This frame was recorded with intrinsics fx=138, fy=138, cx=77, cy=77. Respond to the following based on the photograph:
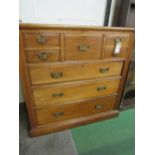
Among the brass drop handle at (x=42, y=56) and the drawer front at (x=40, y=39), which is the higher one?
the drawer front at (x=40, y=39)

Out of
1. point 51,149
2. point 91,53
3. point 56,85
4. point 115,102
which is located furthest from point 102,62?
point 51,149

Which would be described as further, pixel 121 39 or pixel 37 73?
pixel 121 39

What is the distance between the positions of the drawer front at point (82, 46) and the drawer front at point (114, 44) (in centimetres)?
7

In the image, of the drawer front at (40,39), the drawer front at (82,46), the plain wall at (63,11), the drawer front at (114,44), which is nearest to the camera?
the drawer front at (40,39)

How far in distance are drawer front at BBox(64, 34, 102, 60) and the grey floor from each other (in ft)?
2.82

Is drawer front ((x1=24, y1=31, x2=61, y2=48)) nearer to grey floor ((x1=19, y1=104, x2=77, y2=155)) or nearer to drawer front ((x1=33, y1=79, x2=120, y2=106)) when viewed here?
drawer front ((x1=33, y1=79, x2=120, y2=106))

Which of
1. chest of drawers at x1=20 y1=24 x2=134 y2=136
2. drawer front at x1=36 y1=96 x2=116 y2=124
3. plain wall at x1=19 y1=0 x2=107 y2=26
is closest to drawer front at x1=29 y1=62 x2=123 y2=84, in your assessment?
chest of drawers at x1=20 y1=24 x2=134 y2=136

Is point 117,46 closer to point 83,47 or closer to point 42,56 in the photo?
point 83,47

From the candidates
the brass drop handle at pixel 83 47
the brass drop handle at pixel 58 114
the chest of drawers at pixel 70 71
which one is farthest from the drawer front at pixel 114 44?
the brass drop handle at pixel 58 114

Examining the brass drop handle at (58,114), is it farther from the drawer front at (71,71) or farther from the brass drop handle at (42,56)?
the brass drop handle at (42,56)

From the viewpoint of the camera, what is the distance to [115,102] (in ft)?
5.60

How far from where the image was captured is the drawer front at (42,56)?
43.4 inches
